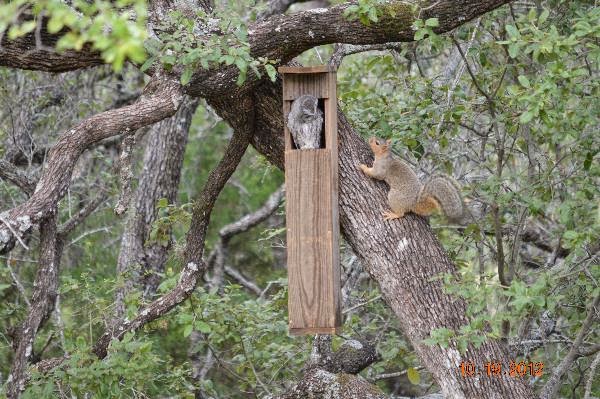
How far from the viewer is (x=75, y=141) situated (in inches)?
151

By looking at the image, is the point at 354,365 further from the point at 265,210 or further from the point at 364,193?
the point at 265,210

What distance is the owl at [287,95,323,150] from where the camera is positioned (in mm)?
4177

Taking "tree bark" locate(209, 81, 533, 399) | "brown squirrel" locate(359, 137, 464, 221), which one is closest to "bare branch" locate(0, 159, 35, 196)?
"tree bark" locate(209, 81, 533, 399)

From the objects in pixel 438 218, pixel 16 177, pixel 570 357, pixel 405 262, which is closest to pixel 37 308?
pixel 16 177

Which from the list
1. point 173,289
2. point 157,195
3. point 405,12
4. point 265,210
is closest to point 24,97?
point 157,195

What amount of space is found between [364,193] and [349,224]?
0.54 feet

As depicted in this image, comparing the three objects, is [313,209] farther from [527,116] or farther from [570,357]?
[570,357]

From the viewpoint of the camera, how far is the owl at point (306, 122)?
4.18m

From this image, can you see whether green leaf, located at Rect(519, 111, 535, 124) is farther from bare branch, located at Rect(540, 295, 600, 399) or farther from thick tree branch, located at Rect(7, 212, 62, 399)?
thick tree branch, located at Rect(7, 212, 62, 399)

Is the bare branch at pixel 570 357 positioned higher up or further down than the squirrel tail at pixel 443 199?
further down

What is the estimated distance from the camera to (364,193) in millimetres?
4461
